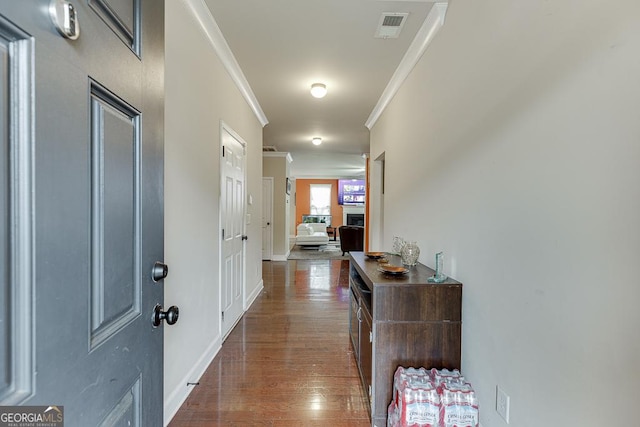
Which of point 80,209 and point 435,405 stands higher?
point 80,209

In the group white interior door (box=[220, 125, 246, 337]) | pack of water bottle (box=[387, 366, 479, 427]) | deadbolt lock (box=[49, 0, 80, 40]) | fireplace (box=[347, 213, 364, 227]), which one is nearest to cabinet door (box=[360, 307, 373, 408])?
pack of water bottle (box=[387, 366, 479, 427])

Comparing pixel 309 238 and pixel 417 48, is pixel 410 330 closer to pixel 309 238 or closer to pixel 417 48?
pixel 417 48

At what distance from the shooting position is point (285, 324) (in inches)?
125

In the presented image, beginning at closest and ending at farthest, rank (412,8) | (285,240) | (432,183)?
(412,8), (432,183), (285,240)

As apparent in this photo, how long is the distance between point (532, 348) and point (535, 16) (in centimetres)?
129

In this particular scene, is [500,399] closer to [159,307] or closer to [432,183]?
[432,183]

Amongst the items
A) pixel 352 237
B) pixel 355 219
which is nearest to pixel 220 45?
pixel 352 237

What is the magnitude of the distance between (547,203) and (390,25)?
→ 70.4 inches

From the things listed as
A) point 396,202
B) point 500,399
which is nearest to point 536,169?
point 500,399

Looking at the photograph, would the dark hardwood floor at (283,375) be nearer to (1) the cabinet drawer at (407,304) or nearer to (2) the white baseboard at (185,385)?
(2) the white baseboard at (185,385)

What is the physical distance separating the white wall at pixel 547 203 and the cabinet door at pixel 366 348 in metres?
0.52

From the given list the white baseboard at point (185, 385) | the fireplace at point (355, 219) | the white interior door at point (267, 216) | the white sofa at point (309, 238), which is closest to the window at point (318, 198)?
the fireplace at point (355, 219)

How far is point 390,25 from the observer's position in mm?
2229

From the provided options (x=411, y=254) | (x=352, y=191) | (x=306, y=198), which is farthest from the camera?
(x=306, y=198)
